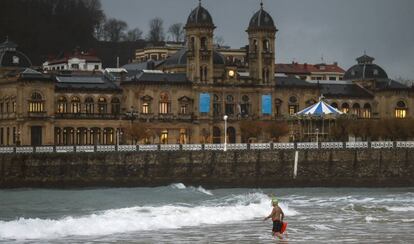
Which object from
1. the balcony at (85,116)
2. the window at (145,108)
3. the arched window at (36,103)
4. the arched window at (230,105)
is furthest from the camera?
the arched window at (230,105)

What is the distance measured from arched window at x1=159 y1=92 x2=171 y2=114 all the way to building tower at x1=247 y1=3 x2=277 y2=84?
427 inches

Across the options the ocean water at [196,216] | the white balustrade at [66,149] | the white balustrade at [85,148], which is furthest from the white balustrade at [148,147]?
the ocean water at [196,216]

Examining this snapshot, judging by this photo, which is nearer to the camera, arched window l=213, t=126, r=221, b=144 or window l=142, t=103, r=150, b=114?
window l=142, t=103, r=150, b=114

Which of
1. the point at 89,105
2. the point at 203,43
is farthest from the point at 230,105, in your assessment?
the point at 89,105

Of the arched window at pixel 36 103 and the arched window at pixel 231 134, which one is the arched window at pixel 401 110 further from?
the arched window at pixel 36 103

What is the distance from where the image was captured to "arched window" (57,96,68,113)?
115m

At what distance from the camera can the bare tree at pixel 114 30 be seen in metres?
190

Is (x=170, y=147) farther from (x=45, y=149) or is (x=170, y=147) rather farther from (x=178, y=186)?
(x=45, y=149)

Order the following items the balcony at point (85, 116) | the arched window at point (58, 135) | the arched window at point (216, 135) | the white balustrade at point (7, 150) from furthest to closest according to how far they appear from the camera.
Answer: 1. the arched window at point (216, 135)
2. the balcony at point (85, 116)
3. the arched window at point (58, 135)
4. the white balustrade at point (7, 150)

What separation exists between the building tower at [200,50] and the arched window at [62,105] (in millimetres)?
14213

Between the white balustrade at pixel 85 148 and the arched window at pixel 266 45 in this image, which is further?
the arched window at pixel 266 45

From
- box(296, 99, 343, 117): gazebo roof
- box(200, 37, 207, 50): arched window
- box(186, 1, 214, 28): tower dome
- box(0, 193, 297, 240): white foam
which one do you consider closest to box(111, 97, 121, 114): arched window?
box(200, 37, 207, 50): arched window

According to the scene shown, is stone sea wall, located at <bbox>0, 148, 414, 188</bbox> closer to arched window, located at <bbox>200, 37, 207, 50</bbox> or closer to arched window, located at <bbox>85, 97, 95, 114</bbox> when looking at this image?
arched window, located at <bbox>85, 97, 95, 114</bbox>

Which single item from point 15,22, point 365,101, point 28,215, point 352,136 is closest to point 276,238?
point 28,215
